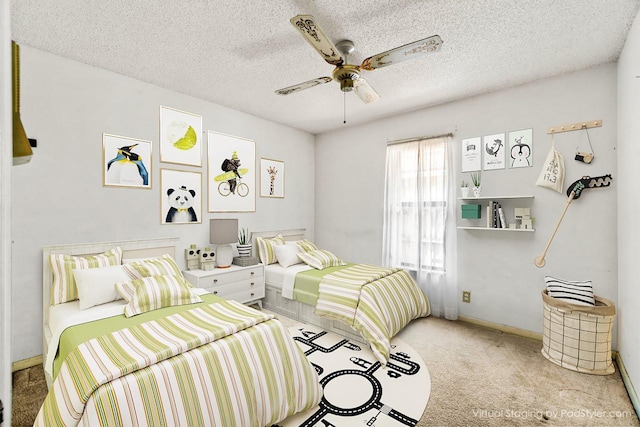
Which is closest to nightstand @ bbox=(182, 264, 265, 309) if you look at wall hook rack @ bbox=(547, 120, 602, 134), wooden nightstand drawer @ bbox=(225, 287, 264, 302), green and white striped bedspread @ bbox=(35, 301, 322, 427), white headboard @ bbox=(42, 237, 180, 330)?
wooden nightstand drawer @ bbox=(225, 287, 264, 302)

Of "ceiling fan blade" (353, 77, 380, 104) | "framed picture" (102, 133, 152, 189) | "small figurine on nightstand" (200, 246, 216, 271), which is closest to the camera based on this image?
"ceiling fan blade" (353, 77, 380, 104)

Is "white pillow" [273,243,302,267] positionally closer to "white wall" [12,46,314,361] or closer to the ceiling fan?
"white wall" [12,46,314,361]

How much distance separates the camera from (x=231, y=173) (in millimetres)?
4039

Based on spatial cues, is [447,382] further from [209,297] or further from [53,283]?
[53,283]

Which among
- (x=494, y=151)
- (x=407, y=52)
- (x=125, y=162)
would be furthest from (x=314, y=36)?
(x=494, y=151)

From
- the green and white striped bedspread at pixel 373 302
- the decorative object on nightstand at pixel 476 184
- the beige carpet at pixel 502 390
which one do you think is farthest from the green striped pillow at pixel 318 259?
the decorative object on nightstand at pixel 476 184

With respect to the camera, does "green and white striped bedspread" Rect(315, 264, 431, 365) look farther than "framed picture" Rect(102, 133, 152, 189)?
No

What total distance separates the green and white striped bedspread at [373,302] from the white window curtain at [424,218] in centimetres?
38

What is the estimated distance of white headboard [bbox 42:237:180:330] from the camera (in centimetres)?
258

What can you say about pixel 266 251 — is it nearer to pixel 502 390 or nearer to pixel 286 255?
pixel 286 255

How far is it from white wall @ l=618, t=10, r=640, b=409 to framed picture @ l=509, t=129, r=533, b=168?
0.68 m

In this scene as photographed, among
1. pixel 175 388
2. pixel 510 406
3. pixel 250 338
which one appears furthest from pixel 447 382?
pixel 175 388

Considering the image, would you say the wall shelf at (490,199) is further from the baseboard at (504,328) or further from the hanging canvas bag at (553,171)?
the baseboard at (504,328)

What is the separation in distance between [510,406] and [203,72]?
12.7 feet
